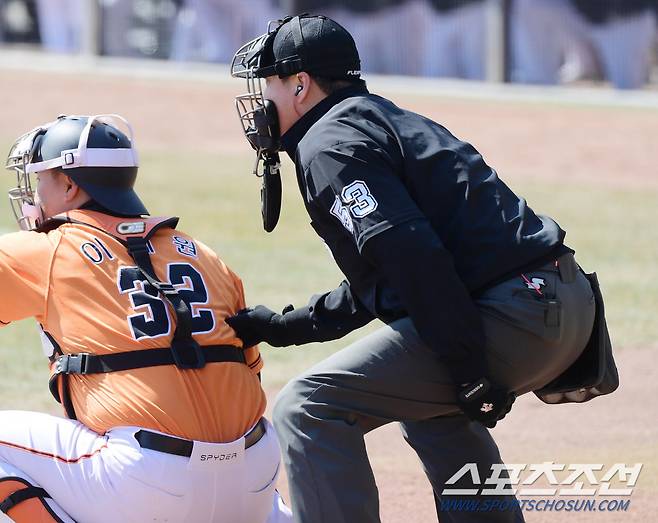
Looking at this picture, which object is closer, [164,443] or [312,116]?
[164,443]

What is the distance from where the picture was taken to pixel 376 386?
333 cm

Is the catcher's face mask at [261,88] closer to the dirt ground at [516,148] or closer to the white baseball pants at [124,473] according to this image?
the white baseball pants at [124,473]

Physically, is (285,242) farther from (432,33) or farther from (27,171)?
(432,33)

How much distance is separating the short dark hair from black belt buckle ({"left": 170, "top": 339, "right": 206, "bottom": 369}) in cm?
88

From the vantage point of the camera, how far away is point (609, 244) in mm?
11305

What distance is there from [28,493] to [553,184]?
1199cm

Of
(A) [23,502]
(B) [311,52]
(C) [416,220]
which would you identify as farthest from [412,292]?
(A) [23,502]

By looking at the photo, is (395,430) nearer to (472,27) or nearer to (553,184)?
(553,184)

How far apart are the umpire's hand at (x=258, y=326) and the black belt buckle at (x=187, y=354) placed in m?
0.25

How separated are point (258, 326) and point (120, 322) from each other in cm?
50

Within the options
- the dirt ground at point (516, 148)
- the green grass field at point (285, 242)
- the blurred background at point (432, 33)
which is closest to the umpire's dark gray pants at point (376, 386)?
the dirt ground at point (516, 148)

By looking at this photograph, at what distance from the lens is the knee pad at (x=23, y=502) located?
3598 mm

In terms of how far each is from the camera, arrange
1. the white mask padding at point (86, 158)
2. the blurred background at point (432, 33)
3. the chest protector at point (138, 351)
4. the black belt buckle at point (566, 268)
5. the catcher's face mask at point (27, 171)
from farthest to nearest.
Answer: the blurred background at point (432, 33) → the catcher's face mask at point (27, 171) → the white mask padding at point (86, 158) → the chest protector at point (138, 351) → the black belt buckle at point (566, 268)

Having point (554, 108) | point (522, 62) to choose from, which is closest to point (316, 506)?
point (554, 108)
